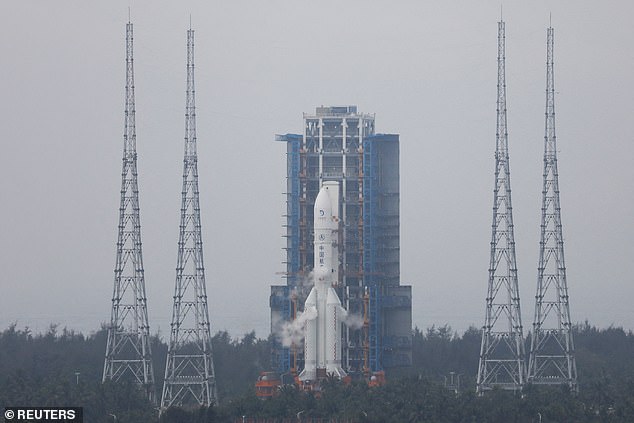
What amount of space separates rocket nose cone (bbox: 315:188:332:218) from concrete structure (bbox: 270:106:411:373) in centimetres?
264

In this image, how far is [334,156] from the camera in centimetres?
10794

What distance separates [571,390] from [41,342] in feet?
160

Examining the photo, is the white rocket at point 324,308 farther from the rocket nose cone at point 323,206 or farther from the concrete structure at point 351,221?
the concrete structure at point 351,221

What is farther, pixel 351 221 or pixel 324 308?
pixel 351 221

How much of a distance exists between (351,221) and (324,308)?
590 centimetres

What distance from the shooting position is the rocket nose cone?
10431 centimetres

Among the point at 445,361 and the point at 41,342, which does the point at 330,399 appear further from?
the point at 41,342

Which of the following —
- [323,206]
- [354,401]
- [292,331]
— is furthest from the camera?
[292,331]

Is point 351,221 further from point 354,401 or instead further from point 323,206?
point 354,401

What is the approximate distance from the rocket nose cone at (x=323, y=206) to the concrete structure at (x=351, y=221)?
8.67ft

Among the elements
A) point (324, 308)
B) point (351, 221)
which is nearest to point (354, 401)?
point (324, 308)

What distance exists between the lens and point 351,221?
354ft

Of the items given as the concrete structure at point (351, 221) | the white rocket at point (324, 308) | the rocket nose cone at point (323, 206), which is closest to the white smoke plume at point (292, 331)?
the concrete structure at point (351, 221)

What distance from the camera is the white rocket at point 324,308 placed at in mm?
104250
